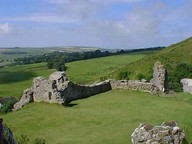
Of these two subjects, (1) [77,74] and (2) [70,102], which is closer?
(2) [70,102]

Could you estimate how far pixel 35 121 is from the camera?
88.9ft

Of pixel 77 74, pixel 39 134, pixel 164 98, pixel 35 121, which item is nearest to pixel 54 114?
pixel 35 121

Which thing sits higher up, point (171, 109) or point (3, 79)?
point (171, 109)

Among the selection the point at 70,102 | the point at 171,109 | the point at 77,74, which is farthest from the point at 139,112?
the point at 77,74

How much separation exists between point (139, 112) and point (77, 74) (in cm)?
10256

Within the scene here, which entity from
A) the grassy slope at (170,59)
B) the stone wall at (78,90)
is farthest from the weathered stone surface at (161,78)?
the grassy slope at (170,59)

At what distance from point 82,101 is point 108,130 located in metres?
10.7

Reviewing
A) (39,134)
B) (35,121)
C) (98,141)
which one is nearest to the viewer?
(98,141)

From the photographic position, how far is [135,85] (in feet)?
132

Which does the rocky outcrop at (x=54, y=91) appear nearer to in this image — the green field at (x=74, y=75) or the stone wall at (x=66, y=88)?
the stone wall at (x=66, y=88)

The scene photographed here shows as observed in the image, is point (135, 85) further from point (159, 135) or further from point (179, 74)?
point (179, 74)

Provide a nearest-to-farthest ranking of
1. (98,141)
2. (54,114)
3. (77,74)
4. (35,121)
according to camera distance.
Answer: (98,141) < (35,121) < (54,114) < (77,74)

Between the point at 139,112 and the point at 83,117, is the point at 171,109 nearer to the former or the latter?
the point at 139,112

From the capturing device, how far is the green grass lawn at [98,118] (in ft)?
76.3
